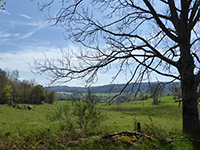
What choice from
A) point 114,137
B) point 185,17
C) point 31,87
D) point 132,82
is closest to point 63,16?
point 132,82

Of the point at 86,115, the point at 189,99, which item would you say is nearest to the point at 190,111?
the point at 189,99

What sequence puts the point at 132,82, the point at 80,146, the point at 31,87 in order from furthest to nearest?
the point at 31,87, the point at 132,82, the point at 80,146

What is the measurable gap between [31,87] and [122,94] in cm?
5799

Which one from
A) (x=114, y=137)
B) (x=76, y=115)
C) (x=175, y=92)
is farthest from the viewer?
(x=76, y=115)

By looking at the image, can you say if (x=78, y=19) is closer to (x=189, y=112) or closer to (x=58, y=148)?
(x=58, y=148)

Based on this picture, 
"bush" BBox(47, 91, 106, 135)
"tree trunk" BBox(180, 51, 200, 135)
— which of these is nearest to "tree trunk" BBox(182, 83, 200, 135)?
"tree trunk" BBox(180, 51, 200, 135)

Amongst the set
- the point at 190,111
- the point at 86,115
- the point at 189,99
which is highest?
the point at 189,99

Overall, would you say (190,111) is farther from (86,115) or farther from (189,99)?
(86,115)

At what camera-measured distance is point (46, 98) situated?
195ft

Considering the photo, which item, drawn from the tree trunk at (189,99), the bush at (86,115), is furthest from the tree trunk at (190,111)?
the bush at (86,115)

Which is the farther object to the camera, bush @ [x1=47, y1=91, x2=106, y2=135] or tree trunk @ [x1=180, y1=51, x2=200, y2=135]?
bush @ [x1=47, y1=91, x2=106, y2=135]

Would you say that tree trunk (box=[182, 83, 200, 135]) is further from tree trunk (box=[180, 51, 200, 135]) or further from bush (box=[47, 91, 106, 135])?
bush (box=[47, 91, 106, 135])

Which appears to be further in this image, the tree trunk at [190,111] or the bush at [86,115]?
the bush at [86,115]

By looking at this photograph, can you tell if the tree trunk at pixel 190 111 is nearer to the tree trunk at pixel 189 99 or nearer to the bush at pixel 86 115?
the tree trunk at pixel 189 99
